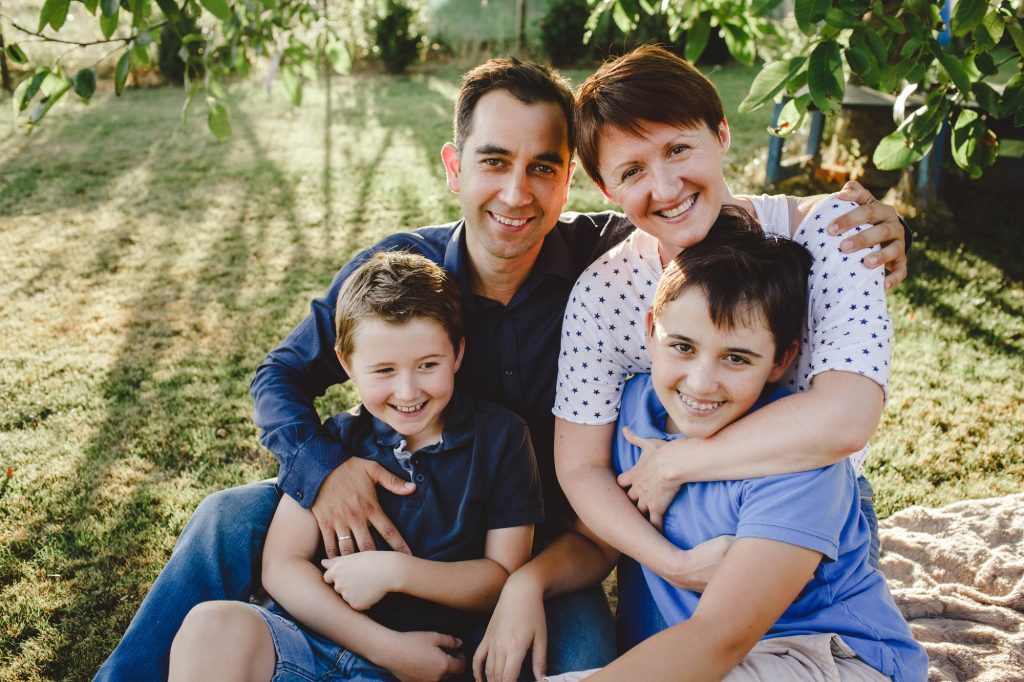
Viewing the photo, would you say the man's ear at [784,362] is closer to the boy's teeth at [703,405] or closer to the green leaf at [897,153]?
the boy's teeth at [703,405]

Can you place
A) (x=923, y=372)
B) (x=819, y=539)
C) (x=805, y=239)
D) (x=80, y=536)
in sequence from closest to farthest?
1. (x=819, y=539)
2. (x=805, y=239)
3. (x=80, y=536)
4. (x=923, y=372)

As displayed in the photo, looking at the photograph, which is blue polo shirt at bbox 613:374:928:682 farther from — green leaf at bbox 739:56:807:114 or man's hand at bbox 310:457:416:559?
green leaf at bbox 739:56:807:114

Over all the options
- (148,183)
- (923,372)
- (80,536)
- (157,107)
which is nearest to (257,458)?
(80,536)

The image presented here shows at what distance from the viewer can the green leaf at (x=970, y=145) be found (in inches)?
85.2

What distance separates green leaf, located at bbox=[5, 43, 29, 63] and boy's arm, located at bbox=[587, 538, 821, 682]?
2.13 metres

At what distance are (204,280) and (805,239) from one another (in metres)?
4.38

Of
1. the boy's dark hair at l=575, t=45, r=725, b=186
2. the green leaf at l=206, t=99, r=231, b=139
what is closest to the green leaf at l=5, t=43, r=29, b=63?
the green leaf at l=206, t=99, r=231, b=139

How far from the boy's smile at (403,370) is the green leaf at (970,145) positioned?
157 cm

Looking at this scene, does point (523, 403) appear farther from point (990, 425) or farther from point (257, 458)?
point (990, 425)

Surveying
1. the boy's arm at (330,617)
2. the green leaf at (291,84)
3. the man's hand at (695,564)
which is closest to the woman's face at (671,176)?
the man's hand at (695,564)

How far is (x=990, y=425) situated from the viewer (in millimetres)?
3482

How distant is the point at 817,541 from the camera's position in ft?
4.97

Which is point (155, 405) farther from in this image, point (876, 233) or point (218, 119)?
point (876, 233)

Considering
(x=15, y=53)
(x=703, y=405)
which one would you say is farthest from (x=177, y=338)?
(x=703, y=405)
